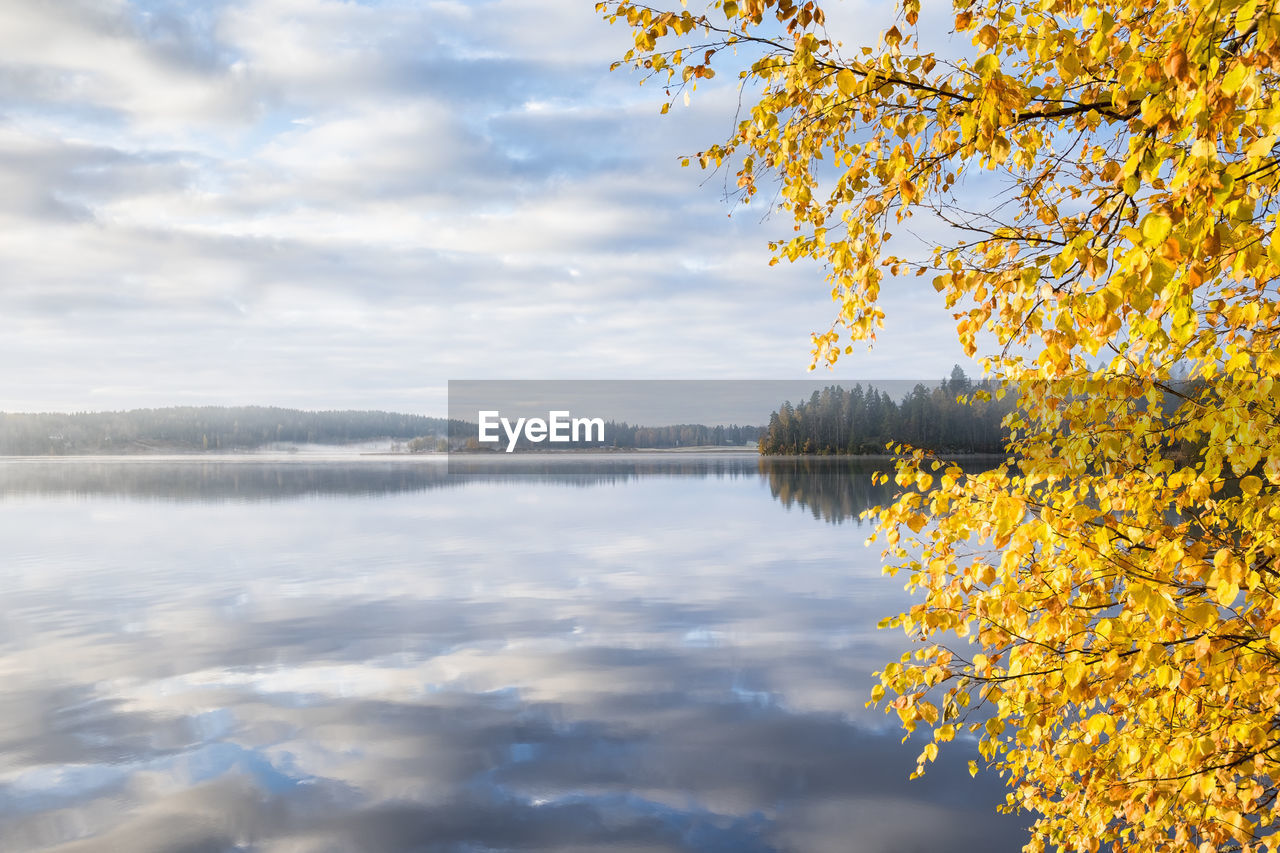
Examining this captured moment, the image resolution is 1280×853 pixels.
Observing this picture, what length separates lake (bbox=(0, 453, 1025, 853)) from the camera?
11.4 meters

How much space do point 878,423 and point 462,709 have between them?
17037cm

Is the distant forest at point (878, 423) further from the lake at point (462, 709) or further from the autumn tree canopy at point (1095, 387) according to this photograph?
the autumn tree canopy at point (1095, 387)

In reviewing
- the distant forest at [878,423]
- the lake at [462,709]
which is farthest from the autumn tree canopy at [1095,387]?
the distant forest at [878,423]

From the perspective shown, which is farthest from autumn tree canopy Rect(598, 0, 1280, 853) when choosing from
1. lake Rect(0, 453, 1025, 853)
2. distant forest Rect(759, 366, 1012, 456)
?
distant forest Rect(759, 366, 1012, 456)

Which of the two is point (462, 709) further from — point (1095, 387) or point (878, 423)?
point (878, 423)

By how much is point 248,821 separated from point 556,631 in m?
10.9

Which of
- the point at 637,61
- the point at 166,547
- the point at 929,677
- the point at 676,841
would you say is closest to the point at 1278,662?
the point at 929,677

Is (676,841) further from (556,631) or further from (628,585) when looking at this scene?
(628,585)

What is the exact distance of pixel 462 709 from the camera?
1567 centimetres

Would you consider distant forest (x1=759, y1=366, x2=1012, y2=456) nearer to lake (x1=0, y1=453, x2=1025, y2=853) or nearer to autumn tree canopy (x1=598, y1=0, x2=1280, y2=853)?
lake (x1=0, y1=453, x2=1025, y2=853)

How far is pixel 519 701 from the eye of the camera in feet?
53.1

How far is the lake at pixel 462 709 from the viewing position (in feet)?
37.3

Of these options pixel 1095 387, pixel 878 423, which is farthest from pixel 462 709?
pixel 878 423

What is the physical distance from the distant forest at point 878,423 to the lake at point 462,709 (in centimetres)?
14242
